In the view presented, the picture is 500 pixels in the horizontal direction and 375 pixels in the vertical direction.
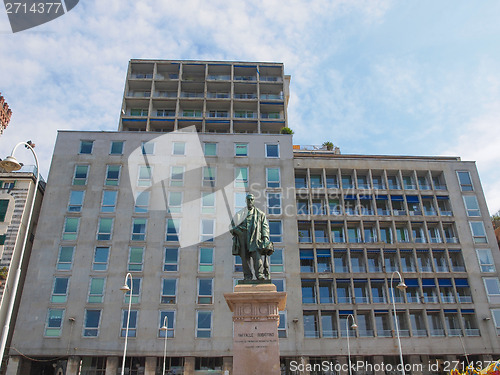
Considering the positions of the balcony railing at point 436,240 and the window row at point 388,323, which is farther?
the balcony railing at point 436,240

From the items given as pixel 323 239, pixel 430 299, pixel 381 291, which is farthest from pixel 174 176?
pixel 430 299

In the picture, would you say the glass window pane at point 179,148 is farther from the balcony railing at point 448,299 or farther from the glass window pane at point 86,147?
the balcony railing at point 448,299

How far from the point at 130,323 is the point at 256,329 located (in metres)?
29.7

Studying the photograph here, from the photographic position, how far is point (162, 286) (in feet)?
140

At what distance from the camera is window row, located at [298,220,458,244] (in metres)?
47.6

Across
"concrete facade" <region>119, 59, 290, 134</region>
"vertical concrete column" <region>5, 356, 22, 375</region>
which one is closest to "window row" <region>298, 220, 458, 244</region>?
"concrete facade" <region>119, 59, 290, 134</region>

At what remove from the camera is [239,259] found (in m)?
44.8

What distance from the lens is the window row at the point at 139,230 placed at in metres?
44.7

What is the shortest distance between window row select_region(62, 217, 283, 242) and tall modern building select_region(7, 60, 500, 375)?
0.15 metres

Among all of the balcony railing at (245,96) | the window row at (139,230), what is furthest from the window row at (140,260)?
the balcony railing at (245,96)

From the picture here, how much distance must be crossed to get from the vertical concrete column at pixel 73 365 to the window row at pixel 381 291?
22261 millimetres

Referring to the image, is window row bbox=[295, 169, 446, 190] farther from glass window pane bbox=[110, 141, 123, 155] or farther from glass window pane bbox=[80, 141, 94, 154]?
glass window pane bbox=[80, 141, 94, 154]

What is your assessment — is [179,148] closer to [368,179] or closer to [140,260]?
[140,260]

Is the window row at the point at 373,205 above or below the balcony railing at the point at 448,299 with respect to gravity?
above
